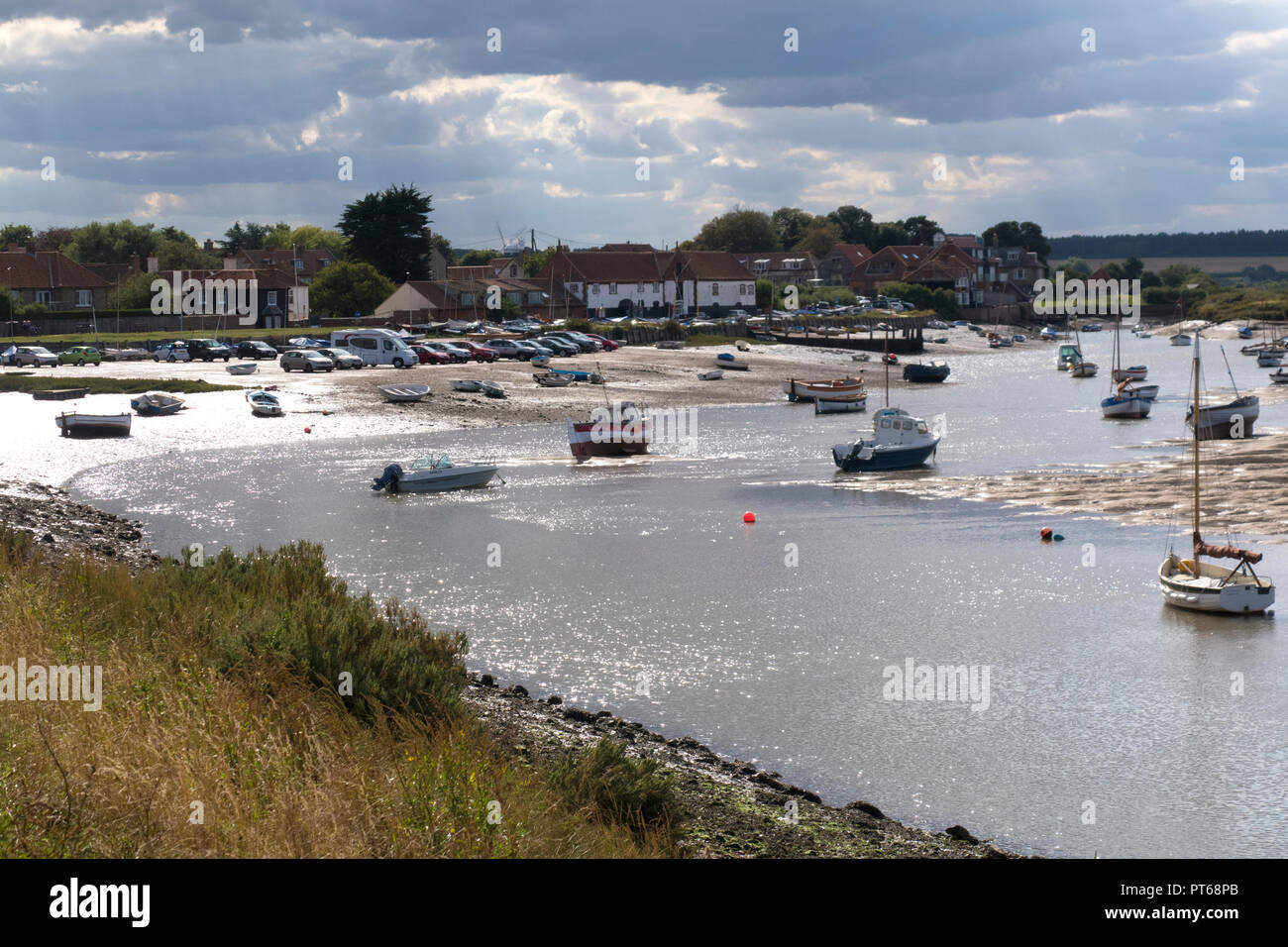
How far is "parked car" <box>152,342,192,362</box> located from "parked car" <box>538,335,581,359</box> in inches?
1039

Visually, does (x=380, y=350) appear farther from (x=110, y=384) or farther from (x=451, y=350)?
(x=110, y=384)

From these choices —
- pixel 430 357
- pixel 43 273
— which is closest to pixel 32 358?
pixel 430 357

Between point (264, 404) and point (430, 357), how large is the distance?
24.3 metres

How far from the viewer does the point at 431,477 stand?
45031 millimetres

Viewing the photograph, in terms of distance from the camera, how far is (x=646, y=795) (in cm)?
1347

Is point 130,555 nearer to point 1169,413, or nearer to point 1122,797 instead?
point 1122,797

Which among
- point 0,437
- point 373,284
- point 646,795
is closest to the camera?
point 646,795

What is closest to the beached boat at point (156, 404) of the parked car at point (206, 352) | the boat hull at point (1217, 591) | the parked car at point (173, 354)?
the parked car at point (206, 352)

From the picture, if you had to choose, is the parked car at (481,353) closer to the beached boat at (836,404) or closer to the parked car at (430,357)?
the parked car at (430,357)

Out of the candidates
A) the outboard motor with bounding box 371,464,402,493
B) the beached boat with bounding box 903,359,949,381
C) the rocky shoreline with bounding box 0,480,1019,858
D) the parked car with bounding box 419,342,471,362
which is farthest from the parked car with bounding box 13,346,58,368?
the rocky shoreline with bounding box 0,480,1019,858

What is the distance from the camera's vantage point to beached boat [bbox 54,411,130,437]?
2228 inches
